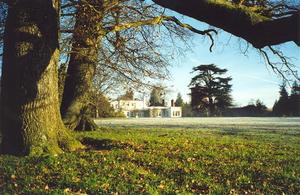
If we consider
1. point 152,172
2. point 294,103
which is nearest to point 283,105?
point 294,103

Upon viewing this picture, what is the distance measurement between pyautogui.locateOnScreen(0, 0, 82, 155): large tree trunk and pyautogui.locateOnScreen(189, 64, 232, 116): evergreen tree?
74.8 metres

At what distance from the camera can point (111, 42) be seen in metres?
15.5

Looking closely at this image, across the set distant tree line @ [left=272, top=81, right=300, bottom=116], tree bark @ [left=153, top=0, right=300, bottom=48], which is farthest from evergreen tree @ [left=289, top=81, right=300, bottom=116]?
tree bark @ [left=153, top=0, right=300, bottom=48]

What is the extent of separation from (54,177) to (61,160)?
1.36 meters

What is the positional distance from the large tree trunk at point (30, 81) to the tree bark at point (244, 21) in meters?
5.16

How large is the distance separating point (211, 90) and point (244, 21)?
79.9 m

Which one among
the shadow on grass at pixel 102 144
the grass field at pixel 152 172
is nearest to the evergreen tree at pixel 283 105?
the grass field at pixel 152 172

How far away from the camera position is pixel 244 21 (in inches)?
227

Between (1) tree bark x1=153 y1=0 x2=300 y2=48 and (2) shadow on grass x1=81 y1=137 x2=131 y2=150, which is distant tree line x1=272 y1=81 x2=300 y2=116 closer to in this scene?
(2) shadow on grass x1=81 y1=137 x2=131 y2=150

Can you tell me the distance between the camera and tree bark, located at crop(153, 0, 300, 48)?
536 centimetres

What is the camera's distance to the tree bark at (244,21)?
536cm

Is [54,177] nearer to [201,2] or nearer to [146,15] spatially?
[201,2]

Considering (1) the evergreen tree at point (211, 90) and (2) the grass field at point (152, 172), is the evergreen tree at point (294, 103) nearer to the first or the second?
(1) the evergreen tree at point (211, 90)

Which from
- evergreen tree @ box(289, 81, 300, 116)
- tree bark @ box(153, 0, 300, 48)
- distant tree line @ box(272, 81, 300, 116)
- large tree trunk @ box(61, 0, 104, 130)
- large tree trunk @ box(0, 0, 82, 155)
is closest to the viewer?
tree bark @ box(153, 0, 300, 48)
